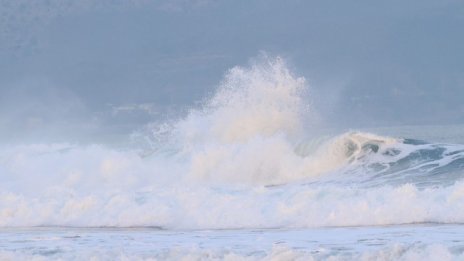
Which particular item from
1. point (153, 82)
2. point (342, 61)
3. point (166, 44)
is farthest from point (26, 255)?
point (166, 44)

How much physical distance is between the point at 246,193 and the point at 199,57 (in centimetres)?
5703

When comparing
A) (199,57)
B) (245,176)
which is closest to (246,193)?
(245,176)

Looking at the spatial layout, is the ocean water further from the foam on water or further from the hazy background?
the hazy background

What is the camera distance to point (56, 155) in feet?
113

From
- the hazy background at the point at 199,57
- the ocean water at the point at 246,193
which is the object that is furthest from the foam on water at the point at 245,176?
the hazy background at the point at 199,57

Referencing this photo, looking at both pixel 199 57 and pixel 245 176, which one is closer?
pixel 245 176

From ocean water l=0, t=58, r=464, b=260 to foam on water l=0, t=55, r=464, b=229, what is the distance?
4 cm

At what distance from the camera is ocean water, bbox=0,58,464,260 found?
17.8 m

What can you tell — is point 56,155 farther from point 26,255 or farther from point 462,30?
point 462,30

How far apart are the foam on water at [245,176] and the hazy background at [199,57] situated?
57.2 ft

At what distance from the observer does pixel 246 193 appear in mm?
22781

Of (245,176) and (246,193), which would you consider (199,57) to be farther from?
(246,193)

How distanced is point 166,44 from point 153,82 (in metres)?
12.3

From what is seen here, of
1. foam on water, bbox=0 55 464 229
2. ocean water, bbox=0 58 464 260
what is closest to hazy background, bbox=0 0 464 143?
foam on water, bbox=0 55 464 229
